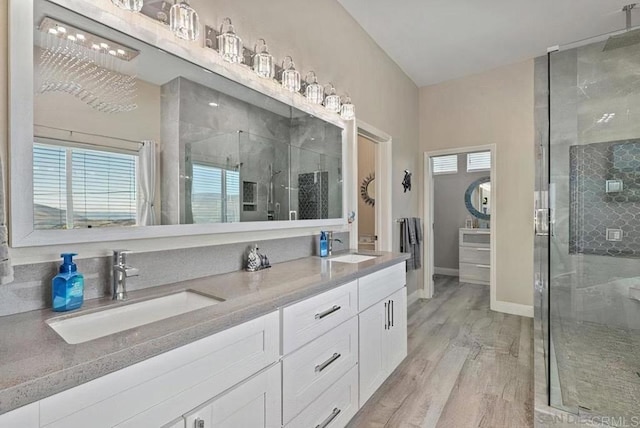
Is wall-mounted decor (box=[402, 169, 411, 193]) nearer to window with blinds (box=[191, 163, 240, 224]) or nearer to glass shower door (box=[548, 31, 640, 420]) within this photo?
glass shower door (box=[548, 31, 640, 420])

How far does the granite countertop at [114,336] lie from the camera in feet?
2.05

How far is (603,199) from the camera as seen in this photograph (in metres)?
2.78

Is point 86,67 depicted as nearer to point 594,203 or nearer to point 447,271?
point 594,203

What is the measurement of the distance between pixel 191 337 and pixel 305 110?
1720 mm

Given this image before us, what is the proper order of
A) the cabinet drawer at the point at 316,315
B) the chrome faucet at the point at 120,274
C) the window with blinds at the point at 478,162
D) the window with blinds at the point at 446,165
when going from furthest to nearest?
the window with blinds at the point at 446,165, the window with blinds at the point at 478,162, the cabinet drawer at the point at 316,315, the chrome faucet at the point at 120,274

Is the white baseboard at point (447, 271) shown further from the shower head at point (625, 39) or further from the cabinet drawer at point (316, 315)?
the cabinet drawer at point (316, 315)

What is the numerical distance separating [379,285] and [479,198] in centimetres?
439

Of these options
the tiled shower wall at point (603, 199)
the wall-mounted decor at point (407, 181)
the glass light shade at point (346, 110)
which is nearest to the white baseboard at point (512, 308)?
the tiled shower wall at point (603, 199)

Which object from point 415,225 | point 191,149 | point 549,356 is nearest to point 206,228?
point 191,149

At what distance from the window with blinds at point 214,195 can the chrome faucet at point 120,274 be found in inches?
14.4

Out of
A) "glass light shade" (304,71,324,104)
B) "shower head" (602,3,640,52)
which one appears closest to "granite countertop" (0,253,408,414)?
"glass light shade" (304,71,324,104)

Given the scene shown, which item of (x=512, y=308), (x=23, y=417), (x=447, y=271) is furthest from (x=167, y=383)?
(x=447, y=271)

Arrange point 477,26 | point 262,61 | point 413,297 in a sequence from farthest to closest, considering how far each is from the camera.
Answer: point 413,297, point 477,26, point 262,61

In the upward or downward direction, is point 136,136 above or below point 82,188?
above
